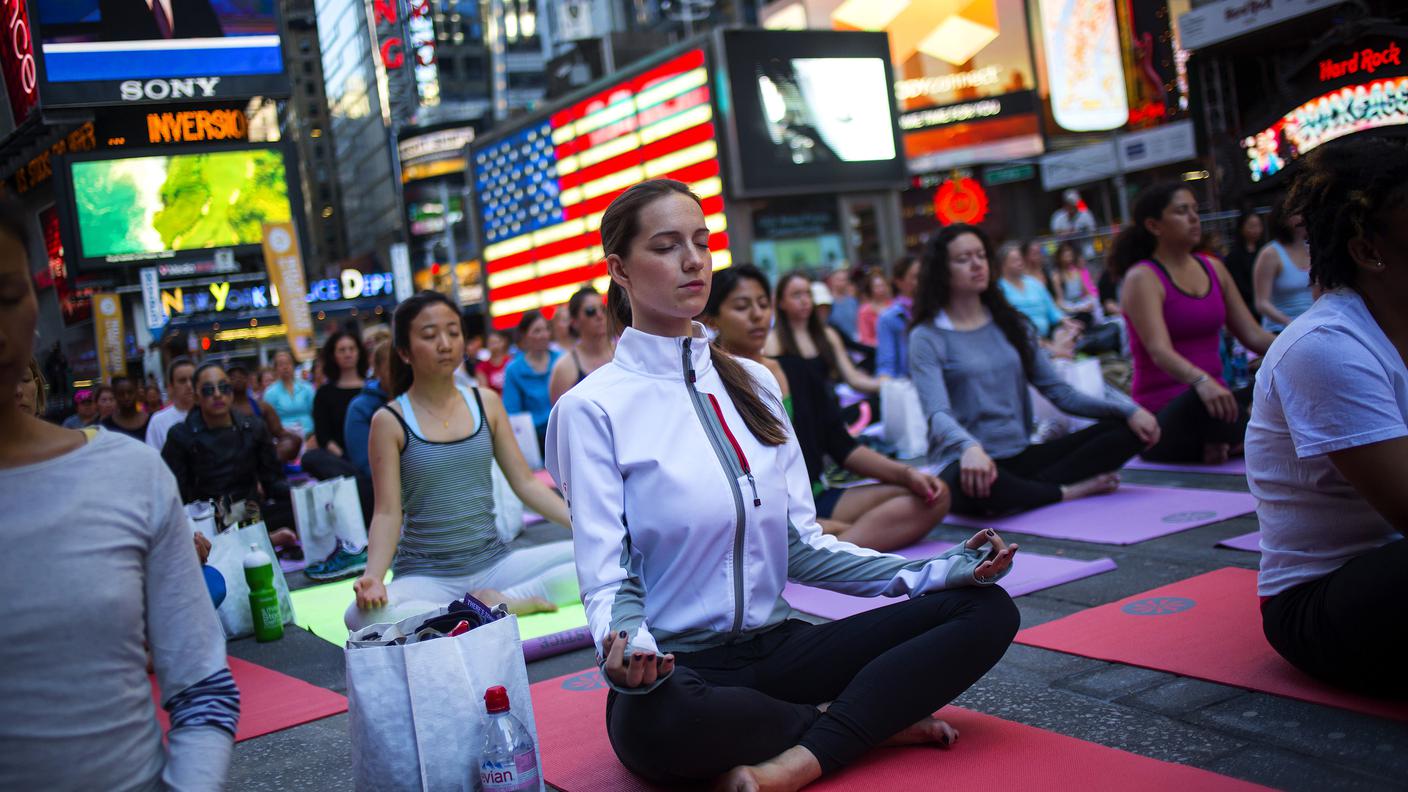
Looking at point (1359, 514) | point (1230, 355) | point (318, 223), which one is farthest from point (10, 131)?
point (318, 223)

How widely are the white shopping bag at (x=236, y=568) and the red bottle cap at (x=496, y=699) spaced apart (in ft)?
9.31

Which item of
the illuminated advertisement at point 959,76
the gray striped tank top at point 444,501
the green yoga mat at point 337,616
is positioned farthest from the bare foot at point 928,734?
the illuminated advertisement at point 959,76

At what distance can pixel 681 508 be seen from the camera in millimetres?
2453

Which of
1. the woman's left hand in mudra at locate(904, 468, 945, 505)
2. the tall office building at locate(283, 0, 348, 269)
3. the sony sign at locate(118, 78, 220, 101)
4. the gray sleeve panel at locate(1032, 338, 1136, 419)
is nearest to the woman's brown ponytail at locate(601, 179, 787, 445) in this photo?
the woman's left hand in mudra at locate(904, 468, 945, 505)

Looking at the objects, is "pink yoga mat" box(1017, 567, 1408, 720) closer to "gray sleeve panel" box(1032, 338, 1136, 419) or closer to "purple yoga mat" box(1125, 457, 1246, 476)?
"gray sleeve panel" box(1032, 338, 1136, 419)

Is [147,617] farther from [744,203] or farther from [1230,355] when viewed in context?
[744,203]

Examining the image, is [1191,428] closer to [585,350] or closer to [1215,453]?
[1215,453]

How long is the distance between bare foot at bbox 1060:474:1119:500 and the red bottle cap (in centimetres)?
392

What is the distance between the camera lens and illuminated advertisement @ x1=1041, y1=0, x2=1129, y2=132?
99.7 feet

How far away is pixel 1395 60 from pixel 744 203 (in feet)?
29.5

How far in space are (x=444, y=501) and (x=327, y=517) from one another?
2.38 meters

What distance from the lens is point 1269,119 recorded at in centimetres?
1534

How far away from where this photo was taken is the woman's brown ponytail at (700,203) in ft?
8.45

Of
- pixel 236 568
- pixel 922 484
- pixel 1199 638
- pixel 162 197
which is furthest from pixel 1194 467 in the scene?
pixel 162 197
